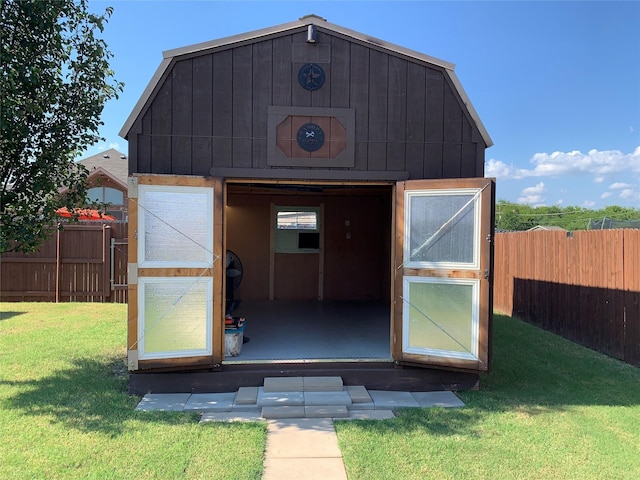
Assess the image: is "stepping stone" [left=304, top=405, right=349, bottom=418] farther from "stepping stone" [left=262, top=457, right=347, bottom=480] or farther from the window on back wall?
the window on back wall

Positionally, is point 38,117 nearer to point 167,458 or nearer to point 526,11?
point 167,458

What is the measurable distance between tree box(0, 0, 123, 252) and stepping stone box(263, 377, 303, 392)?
287 cm

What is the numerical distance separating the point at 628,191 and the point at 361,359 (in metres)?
43.8

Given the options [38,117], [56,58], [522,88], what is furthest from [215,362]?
[522,88]

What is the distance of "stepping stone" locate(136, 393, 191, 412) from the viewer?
389cm

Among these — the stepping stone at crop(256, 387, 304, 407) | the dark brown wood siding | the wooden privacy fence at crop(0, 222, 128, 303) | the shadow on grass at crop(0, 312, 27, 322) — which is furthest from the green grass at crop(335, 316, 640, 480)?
the wooden privacy fence at crop(0, 222, 128, 303)

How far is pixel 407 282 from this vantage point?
4441mm

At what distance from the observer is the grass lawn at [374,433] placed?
9.36 feet

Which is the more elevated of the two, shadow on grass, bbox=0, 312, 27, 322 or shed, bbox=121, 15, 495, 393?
shed, bbox=121, 15, 495, 393

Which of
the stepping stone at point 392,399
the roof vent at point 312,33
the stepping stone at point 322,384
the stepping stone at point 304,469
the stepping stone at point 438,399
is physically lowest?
the stepping stone at point 438,399

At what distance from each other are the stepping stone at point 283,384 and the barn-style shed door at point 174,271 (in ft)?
1.77

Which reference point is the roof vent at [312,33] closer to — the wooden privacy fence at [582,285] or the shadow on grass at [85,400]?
the shadow on grass at [85,400]

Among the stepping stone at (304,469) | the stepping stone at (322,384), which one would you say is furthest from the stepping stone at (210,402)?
the stepping stone at (304,469)

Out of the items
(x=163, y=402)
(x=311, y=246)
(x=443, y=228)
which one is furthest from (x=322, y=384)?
(x=311, y=246)
